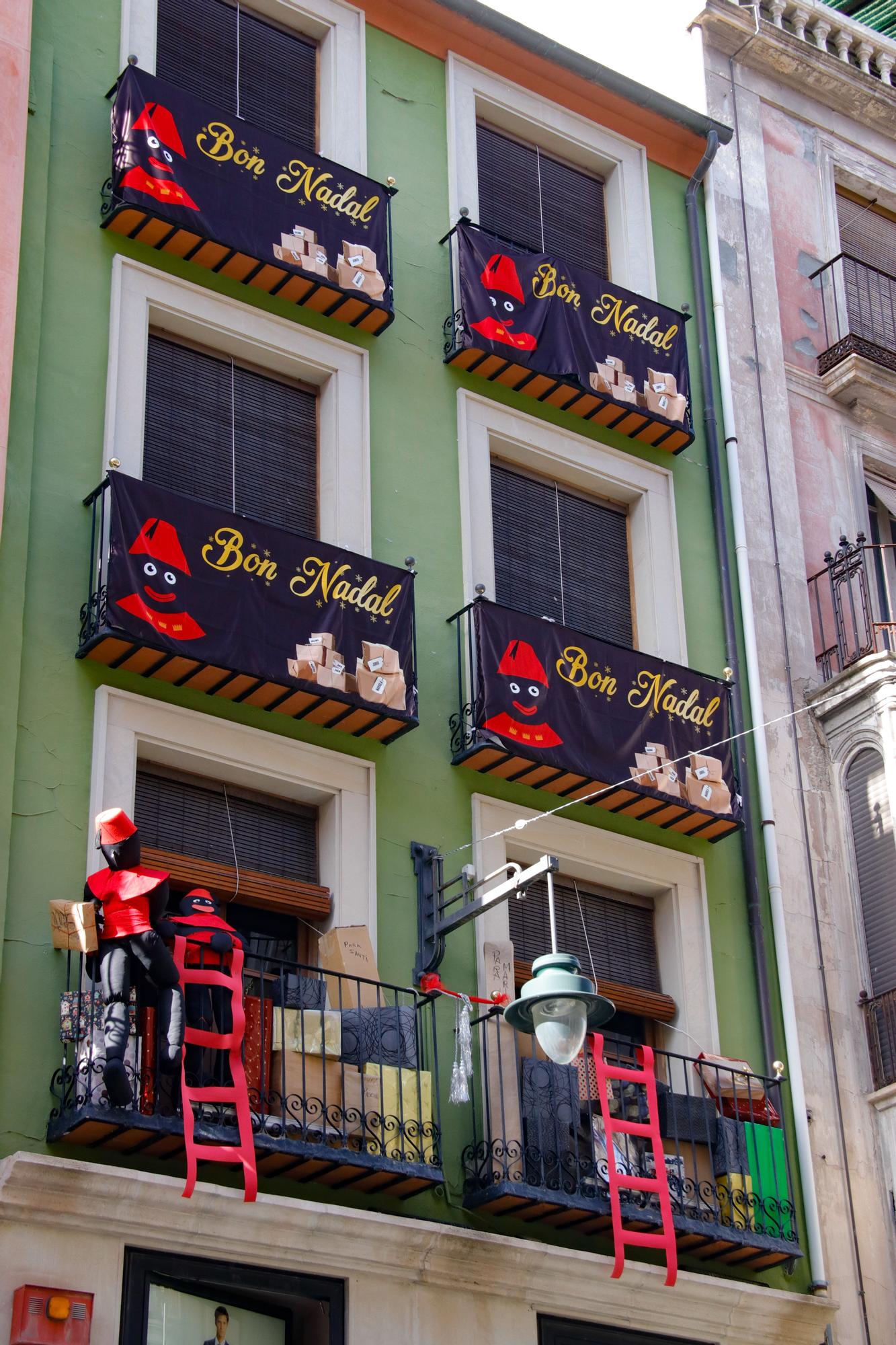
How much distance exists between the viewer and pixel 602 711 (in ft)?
59.2

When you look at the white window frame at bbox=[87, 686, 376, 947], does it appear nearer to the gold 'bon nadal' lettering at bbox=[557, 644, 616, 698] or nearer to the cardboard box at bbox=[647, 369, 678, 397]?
the gold 'bon nadal' lettering at bbox=[557, 644, 616, 698]

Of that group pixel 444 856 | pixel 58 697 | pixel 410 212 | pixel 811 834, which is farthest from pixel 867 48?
pixel 58 697

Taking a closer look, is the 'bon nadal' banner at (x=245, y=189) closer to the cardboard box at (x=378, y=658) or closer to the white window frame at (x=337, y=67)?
the white window frame at (x=337, y=67)

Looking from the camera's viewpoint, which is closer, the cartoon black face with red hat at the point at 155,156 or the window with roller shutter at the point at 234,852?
the window with roller shutter at the point at 234,852

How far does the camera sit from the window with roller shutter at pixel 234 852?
15.7 meters

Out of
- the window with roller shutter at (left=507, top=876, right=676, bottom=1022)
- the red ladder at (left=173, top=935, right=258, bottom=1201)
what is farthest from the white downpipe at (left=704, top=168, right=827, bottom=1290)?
the red ladder at (left=173, top=935, right=258, bottom=1201)

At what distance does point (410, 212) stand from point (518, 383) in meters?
1.98

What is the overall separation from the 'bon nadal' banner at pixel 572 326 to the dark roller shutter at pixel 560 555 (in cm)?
110

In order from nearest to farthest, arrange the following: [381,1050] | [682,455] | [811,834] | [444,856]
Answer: [381,1050] → [444,856] → [811,834] → [682,455]

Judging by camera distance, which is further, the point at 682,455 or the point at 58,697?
the point at 682,455

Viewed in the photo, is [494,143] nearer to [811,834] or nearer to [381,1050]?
[811,834]

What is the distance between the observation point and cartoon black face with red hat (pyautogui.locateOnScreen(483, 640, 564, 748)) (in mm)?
17266

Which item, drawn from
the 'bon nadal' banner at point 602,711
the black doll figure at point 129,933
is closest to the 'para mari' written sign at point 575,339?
the 'bon nadal' banner at point 602,711

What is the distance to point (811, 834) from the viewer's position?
19266 millimetres
